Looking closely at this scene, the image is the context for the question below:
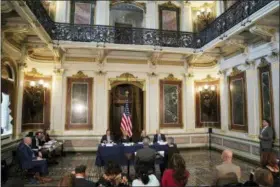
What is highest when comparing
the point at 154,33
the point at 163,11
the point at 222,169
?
the point at 163,11

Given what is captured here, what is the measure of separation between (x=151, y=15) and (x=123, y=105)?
4675 mm

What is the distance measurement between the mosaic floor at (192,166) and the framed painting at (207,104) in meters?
1.52

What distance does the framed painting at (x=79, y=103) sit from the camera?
10.3 m

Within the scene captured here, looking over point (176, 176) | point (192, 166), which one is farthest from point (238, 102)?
point (176, 176)

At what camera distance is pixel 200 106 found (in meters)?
11.4

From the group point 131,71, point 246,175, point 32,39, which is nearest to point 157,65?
point 131,71

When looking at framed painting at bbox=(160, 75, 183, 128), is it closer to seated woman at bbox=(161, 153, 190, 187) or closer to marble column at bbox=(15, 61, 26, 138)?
marble column at bbox=(15, 61, 26, 138)

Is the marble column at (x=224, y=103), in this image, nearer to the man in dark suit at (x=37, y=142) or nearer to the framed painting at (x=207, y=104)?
the framed painting at (x=207, y=104)

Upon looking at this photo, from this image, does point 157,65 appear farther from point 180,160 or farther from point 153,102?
point 180,160

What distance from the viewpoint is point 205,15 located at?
37.2ft

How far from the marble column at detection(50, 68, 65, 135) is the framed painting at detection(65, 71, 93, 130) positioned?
0.29 m

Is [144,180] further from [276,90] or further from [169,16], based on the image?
[169,16]

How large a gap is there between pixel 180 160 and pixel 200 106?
841 centimetres

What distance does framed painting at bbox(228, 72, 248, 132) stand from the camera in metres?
8.91
